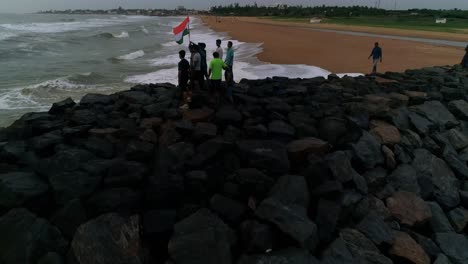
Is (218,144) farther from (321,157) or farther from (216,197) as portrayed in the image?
(321,157)

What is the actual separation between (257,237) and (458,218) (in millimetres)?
3937

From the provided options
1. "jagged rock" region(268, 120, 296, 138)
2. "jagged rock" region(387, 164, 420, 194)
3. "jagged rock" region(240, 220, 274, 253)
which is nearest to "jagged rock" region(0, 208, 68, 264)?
"jagged rock" region(240, 220, 274, 253)

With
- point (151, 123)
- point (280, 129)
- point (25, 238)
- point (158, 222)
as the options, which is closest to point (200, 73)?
point (151, 123)

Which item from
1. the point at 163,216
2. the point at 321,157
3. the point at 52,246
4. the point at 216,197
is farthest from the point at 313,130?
the point at 52,246

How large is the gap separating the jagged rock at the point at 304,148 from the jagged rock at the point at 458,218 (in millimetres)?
2359

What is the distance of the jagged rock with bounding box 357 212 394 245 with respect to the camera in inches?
173

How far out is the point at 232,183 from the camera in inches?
182

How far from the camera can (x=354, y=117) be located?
7008 millimetres

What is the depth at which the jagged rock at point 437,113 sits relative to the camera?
8.20 meters

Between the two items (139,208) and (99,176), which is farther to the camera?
(99,176)

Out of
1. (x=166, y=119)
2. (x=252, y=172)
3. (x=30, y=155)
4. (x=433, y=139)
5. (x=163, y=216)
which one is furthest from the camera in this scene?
(x=433, y=139)

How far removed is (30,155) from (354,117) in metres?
6.02

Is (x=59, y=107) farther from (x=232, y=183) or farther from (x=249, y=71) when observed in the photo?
(x=249, y=71)

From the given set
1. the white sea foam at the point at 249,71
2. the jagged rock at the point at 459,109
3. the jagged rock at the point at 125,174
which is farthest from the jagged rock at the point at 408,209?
the white sea foam at the point at 249,71
